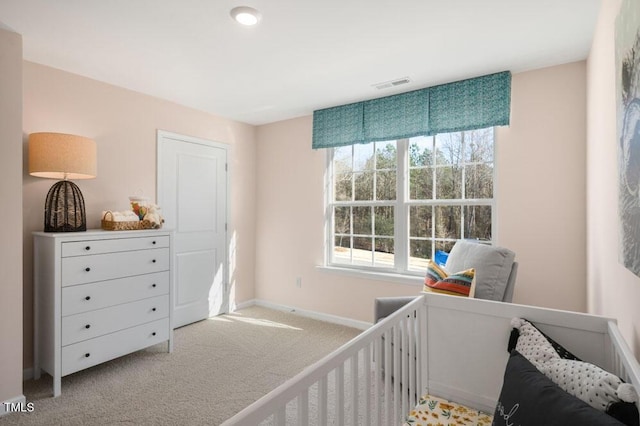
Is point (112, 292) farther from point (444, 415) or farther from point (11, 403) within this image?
point (444, 415)

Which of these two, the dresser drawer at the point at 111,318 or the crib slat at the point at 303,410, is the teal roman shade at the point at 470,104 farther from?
the dresser drawer at the point at 111,318

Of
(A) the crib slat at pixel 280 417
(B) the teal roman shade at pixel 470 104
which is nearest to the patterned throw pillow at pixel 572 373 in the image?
(A) the crib slat at pixel 280 417

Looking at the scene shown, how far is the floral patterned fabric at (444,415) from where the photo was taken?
1417mm

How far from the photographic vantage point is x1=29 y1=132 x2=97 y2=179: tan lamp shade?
2316 mm

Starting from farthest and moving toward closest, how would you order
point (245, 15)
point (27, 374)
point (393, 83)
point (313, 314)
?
point (313, 314)
point (393, 83)
point (27, 374)
point (245, 15)

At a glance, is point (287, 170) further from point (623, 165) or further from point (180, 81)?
point (623, 165)

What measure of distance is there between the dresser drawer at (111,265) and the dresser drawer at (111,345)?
17.1 inches

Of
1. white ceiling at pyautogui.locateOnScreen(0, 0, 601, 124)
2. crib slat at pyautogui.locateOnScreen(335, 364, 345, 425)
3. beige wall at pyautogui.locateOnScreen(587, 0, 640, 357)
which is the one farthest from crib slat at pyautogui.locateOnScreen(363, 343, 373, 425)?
white ceiling at pyautogui.locateOnScreen(0, 0, 601, 124)

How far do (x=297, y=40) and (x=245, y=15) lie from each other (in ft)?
1.33

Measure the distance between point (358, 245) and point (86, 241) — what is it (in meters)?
2.43

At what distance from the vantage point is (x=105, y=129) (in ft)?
9.64

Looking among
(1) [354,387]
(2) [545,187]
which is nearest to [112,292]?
(1) [354,387]

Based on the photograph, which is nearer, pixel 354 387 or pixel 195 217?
pixel 354 387

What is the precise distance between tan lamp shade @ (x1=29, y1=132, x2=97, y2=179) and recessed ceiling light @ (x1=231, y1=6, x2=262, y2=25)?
1.49 m
